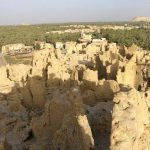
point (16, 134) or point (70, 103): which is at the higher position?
point (70, 103)

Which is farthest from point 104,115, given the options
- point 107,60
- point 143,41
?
point 143,41

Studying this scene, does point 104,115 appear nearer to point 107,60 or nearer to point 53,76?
point 53,76

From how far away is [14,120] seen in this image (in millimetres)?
20531

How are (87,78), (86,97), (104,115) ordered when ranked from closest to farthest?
(104,115), (86,97), (87,78)

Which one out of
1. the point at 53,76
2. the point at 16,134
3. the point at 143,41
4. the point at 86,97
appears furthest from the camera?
the point at 143,41

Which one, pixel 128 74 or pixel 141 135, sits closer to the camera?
pixel 141 135

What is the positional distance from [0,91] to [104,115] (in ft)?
39.5

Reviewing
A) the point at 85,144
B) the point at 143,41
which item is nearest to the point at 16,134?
the point at 85,144

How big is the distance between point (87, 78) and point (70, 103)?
26.8 feet

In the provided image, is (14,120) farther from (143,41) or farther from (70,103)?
(143,41)

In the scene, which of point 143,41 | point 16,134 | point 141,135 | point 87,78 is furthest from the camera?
point 143,41

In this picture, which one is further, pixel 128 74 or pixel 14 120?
pixel 128 74

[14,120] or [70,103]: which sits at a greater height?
[70,103]

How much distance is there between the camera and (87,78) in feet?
82.5
